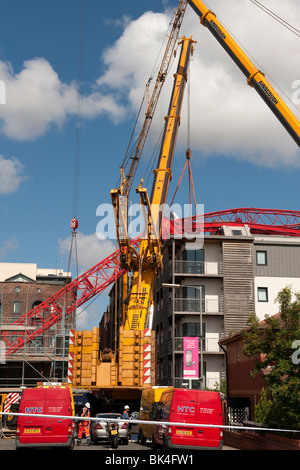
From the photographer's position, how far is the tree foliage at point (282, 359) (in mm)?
22609

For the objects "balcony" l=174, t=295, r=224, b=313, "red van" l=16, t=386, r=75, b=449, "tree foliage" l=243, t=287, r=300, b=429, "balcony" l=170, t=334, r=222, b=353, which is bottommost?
"red van" l=16, t=386, r=75, b=449

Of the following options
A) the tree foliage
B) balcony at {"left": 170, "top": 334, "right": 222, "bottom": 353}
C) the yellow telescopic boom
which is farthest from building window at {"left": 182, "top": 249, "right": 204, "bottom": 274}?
the tree foliage

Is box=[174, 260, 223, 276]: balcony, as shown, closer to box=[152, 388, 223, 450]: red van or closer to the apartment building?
the apartment building

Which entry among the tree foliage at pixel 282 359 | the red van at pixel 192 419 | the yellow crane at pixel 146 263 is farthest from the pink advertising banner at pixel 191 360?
the red van at pixel 192 419

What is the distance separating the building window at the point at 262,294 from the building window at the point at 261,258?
259 cm

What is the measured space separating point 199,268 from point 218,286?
2667mm

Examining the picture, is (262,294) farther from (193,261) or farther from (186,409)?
(186,409)

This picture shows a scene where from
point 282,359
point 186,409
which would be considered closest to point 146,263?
point 282,359

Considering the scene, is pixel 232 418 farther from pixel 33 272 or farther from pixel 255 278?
pixel 33 272

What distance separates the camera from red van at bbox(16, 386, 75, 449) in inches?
858

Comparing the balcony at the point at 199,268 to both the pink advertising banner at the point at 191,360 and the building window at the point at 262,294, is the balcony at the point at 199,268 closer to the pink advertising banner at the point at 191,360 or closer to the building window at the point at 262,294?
the building window at the point at 262,294

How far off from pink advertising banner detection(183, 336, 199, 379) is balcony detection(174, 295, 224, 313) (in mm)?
19635
